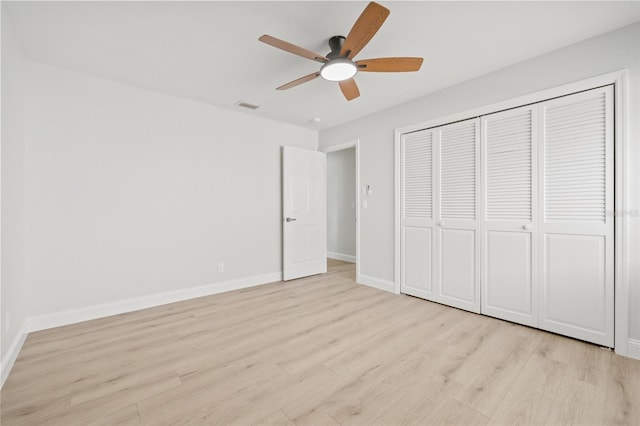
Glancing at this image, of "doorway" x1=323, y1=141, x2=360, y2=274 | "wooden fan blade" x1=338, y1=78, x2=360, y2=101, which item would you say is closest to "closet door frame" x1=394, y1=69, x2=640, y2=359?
"wooden fan blade" x1=338, y1=78, x2=360, y2=101

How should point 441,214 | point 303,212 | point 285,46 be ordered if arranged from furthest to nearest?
point 303,212
point 441,214
point 285,46

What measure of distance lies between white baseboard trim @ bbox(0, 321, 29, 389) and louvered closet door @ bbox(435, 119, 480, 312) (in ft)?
12.6

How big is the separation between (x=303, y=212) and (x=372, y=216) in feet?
3.84

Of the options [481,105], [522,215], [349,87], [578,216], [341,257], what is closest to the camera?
[578,216]

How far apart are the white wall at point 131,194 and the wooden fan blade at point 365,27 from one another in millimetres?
2390

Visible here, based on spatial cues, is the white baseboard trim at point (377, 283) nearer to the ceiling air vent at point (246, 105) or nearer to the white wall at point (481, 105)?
the white wall at point (481, 105)

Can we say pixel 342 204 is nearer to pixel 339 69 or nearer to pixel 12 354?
pixel 339 69

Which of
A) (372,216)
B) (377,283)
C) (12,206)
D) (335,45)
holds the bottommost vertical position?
(377,283)

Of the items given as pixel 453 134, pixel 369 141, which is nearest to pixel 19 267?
pixel 369 141

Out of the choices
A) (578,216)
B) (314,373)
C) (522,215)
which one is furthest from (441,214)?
(314,373)

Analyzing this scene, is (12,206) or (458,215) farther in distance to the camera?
(458,215)

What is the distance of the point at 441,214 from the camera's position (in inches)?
131

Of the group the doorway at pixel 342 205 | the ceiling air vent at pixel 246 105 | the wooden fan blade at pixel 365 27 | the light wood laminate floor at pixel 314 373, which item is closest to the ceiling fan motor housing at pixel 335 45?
the wooden fan blade at pixel 365 27

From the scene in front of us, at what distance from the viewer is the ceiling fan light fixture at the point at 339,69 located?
7.00ft
